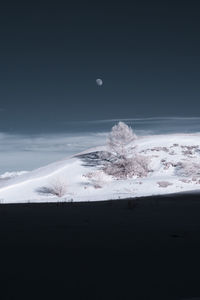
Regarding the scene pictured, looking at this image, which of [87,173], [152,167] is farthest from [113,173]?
[152,167]

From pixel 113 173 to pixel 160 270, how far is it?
93.1 ft

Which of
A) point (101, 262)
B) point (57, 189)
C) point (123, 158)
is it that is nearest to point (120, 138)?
point (123, 158)

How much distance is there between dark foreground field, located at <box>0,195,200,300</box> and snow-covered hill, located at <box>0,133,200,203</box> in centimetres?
1556

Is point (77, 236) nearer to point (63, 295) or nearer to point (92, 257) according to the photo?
point (92, 257)

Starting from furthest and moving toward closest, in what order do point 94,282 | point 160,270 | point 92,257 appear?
1. point 92,257
2. point 160,270
3. point 94,282

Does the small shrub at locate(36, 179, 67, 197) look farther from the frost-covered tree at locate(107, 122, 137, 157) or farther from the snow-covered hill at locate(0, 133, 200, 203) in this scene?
the frost-covered tree at locate(107, 122, 137, 157)

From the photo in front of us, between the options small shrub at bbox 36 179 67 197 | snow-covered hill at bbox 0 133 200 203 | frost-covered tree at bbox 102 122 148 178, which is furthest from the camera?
frost-covered tree at bbox 102 122 148 178

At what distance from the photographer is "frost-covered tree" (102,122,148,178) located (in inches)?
1209

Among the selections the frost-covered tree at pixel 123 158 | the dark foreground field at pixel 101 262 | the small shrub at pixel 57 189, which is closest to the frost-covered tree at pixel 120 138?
the frost-covered tree at pixel 123 158

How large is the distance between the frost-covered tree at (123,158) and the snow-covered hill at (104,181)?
1.12m

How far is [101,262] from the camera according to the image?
2.89 meters

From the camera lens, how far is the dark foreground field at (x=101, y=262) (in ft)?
7.28

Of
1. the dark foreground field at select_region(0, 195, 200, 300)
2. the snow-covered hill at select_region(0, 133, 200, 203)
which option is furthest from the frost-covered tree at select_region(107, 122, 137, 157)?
the dark foreground field at select_region(0, 195, 200, 300)

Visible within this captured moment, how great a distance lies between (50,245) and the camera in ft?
12.0
